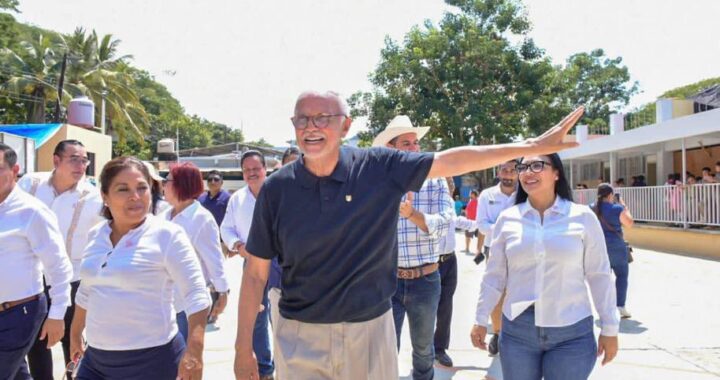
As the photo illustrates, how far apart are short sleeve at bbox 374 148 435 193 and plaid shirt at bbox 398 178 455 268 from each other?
182 cm

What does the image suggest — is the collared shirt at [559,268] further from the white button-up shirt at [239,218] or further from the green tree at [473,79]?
the green tree at [473,79]

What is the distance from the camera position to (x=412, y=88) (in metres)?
28.8

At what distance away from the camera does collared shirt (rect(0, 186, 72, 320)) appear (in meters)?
3.76

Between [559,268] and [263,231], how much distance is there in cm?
168

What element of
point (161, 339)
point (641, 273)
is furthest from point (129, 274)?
point (641, 273)

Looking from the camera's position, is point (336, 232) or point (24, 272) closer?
point (336, 232)

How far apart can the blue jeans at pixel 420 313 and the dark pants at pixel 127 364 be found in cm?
197

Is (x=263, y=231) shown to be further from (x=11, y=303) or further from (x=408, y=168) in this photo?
(x=11, y=303)

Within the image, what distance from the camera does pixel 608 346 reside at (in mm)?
3463

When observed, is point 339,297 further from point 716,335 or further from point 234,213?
point 716,335

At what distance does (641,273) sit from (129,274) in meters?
12.0

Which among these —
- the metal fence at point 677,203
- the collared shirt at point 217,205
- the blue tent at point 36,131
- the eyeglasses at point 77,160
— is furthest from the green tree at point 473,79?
the eyeglasses at point 77,160

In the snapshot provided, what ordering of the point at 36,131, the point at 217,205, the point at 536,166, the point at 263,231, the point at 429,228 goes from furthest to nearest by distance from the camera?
the point at 36,131, the point at 217,205, the point at 429,228, the point at 536,166, the point at 263,231

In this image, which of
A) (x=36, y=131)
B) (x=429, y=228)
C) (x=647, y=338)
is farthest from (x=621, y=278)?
(x=36, y=131)
